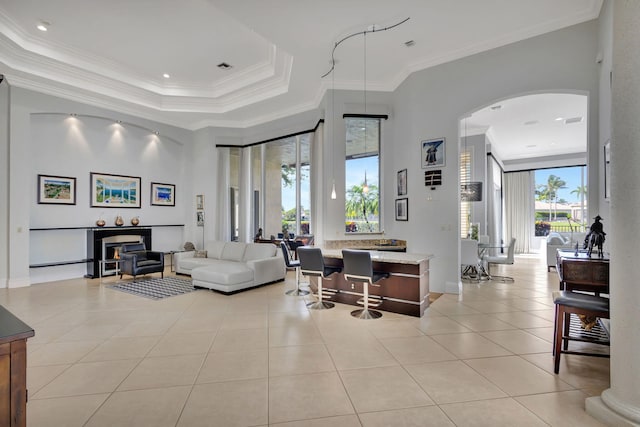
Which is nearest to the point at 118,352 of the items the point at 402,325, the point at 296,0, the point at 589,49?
the point at 402,325

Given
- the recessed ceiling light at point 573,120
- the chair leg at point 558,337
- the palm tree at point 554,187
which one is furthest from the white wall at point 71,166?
the palm tree at point 554,187

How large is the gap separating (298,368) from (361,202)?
13.3 feet

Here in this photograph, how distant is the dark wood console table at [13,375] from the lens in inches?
48.4

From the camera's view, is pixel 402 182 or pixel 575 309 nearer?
pixel 575 309

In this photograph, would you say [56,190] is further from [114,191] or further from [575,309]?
[575,309]

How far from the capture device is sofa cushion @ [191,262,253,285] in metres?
5.50

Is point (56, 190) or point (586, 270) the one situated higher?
point (56, 190)

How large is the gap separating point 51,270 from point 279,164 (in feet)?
18.0

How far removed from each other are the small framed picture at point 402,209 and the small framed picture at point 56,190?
6.88 meters

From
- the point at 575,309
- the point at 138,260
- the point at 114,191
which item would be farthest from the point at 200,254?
the point at 575,309

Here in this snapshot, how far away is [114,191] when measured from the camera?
24.6ft

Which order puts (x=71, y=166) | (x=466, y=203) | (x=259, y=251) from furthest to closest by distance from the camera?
(x=466, y=203) < (x=71, y=166) < (x=259, y=251)

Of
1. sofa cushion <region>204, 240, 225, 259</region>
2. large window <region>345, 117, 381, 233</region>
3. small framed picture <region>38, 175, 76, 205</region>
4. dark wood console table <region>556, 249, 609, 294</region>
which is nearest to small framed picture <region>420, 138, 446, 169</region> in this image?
large window <region>345, 117, 381, 233</region>

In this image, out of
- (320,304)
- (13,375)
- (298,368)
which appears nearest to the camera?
(13,375)
